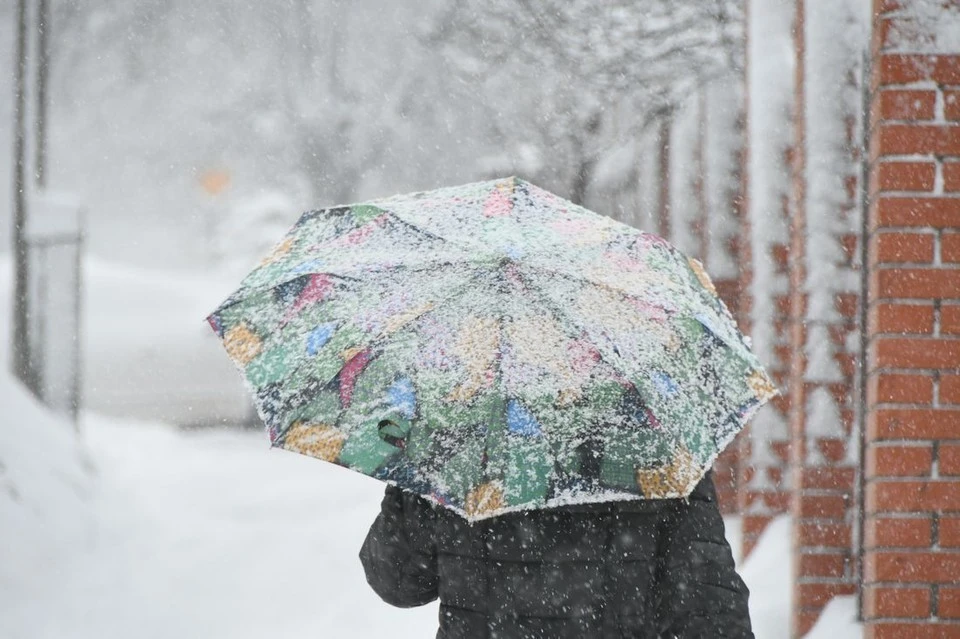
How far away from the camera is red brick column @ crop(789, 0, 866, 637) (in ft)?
15.2

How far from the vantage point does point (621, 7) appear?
11180 mm

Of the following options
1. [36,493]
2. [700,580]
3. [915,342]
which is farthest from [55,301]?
[700,580]

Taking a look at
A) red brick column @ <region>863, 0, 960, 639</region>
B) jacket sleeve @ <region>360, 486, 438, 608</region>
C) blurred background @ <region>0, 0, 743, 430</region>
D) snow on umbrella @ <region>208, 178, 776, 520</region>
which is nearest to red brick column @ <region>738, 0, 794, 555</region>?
blurred background @ <region>0, 0, 743, 430</region>

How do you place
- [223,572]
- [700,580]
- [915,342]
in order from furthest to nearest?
1. [223,572]
2. [915,342]
3. [700,580]

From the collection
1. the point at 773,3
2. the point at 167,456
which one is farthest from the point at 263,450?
the point at 773,3

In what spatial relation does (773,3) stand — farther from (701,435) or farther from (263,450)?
(263,450)

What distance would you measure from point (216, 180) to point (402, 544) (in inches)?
1340

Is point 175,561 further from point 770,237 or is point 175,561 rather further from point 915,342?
point 915,342

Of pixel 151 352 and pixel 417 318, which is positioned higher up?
pixel 417 318

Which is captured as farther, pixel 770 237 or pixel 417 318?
pixel 770 237

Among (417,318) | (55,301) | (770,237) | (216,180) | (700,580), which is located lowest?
(700,580)

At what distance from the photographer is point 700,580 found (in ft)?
8.39

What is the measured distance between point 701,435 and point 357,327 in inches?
28.4

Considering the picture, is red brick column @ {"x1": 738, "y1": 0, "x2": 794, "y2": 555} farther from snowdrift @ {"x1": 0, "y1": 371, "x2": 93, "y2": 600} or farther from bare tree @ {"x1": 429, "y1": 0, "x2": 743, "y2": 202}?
bare tree @ {"x1": 429, "y1": 0, "x2": 743, "y2": 202}
